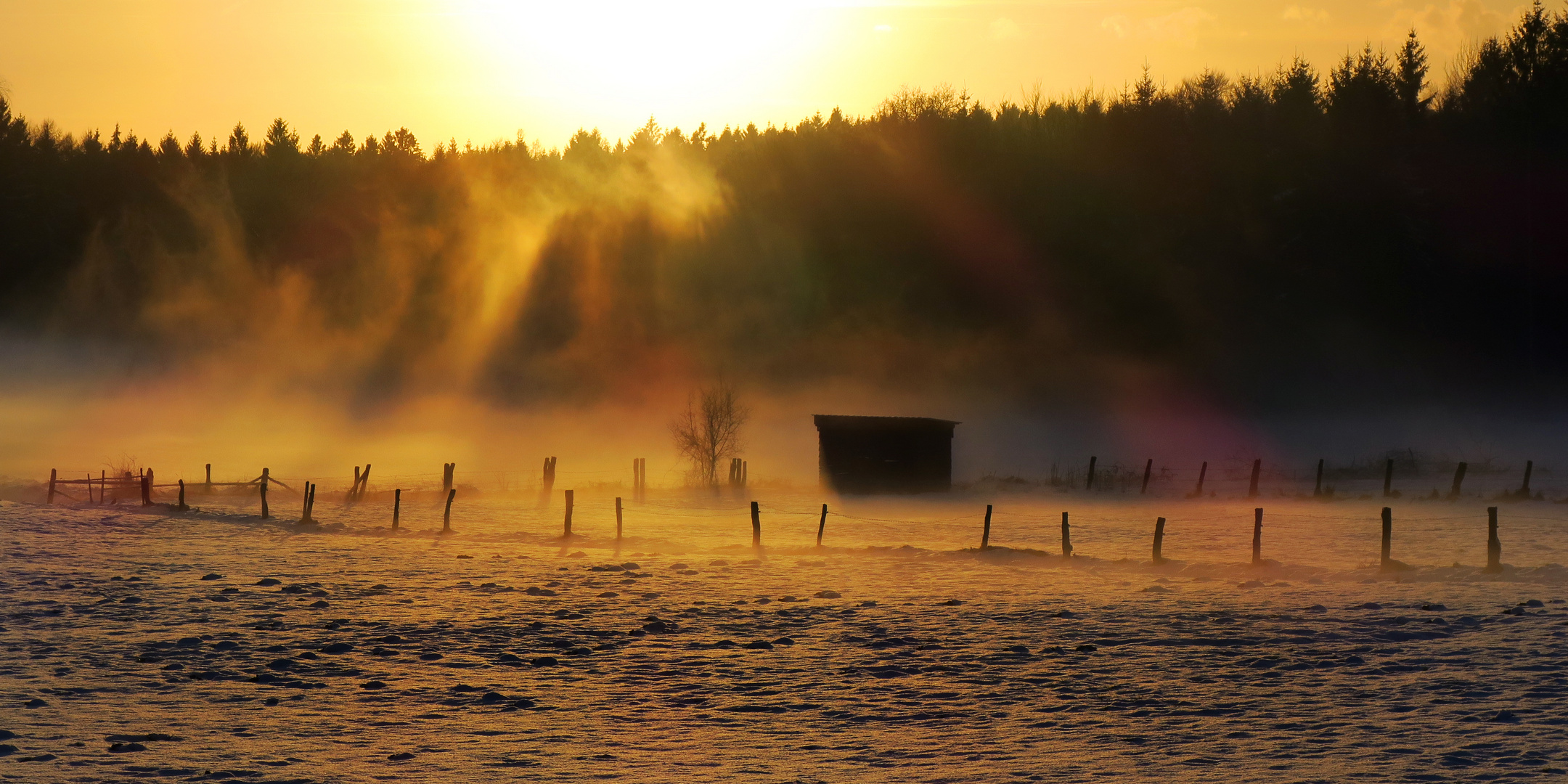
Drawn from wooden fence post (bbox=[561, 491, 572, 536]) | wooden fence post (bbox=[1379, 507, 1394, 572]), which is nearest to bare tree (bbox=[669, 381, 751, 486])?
wooden fence post (bbox=[561, 491, 572, 536])

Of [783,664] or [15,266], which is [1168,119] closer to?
[783,664]

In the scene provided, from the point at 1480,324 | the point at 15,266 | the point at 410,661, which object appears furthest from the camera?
the point at 15,266

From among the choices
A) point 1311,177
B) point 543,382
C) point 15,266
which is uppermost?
point 1311,177

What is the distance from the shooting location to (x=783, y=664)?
14898 mm

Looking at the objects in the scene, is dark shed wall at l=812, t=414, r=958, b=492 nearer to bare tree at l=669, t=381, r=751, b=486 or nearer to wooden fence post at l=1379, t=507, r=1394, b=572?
bare tree at l=669, t=381, r=751, b=486

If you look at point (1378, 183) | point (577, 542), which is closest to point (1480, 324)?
point (1378, 183)

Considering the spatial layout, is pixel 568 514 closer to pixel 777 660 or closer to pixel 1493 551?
pixel 777 660

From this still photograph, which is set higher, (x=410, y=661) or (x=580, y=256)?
(x=580, y=256)

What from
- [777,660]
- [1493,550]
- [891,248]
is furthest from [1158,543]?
[891,248]

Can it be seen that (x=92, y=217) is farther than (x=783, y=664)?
Yes

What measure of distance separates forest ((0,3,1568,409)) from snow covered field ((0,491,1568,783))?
107ft

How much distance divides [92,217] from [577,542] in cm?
6150

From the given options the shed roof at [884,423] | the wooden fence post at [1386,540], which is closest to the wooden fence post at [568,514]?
the shed roof at [884,423]

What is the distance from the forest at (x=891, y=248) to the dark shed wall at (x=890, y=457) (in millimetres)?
23402
